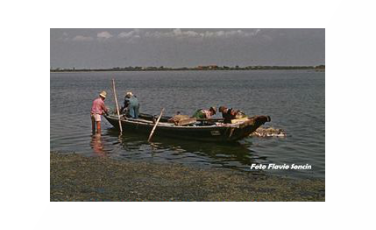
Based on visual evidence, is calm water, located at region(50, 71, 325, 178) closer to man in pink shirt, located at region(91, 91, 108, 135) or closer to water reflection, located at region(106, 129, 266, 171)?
water reflection, located at region(106, 129, 266, 171)

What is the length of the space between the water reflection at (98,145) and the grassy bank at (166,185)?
2535 mm

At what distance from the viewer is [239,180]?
12.9 meters

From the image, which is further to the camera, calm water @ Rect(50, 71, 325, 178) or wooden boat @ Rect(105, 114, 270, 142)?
wooden boat @ Rect(105, 114, 270, 142)

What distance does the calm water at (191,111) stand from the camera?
16.5m

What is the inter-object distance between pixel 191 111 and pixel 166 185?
1869 cm

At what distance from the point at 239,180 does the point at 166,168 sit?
9.44 feet

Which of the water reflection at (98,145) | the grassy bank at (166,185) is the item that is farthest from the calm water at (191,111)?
the grassy bank at (166,185)

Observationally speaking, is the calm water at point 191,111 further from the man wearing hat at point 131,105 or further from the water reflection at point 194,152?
the man wearing hat at point 131,105

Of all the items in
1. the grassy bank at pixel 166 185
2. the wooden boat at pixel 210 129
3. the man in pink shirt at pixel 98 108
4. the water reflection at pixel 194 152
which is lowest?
the grassy bank at pixel 166 185

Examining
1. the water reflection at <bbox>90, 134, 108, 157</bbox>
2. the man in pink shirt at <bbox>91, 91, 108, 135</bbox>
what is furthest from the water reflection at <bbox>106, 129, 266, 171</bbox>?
the man in pink shirt at <bbox>91, 91, 108, 135</bbox>

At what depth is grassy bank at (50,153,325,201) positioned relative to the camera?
11238mm

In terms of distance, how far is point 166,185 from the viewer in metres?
12.2

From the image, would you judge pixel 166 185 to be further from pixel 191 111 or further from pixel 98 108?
pixel 191 111
